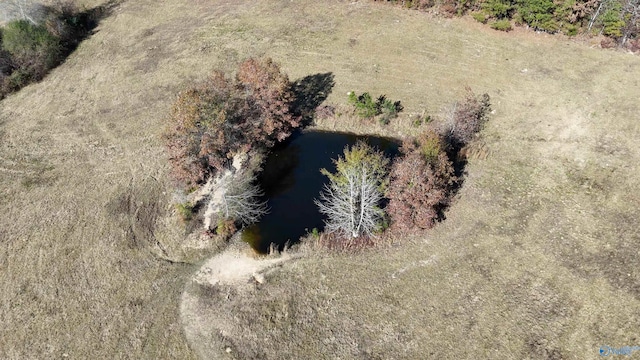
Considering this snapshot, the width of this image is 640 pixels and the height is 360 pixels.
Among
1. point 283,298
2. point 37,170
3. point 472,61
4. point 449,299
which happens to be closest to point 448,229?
point 449,299

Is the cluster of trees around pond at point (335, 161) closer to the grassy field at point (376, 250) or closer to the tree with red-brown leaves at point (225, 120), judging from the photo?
the tree with red-brown leaves at point (225, 120)

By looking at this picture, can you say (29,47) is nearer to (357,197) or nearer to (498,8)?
(357,197)

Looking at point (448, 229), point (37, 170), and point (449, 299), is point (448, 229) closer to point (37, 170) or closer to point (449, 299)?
point (449, 299)

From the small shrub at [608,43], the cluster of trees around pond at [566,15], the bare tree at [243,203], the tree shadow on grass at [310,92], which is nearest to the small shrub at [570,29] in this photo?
the cluster of trees around pond at [566,15]

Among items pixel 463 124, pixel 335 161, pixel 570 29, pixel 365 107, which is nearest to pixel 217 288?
pixel 335 161

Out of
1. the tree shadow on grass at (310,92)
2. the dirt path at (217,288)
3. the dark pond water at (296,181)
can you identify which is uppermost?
the tree shadow on grass at (310,92)

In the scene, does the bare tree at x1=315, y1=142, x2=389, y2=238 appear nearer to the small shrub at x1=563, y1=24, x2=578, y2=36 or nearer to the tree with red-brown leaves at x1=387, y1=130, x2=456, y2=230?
the tree with red-brown leaves at x1=387, y1=130, x2=456, y2=230

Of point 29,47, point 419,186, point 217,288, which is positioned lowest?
point 217,288
